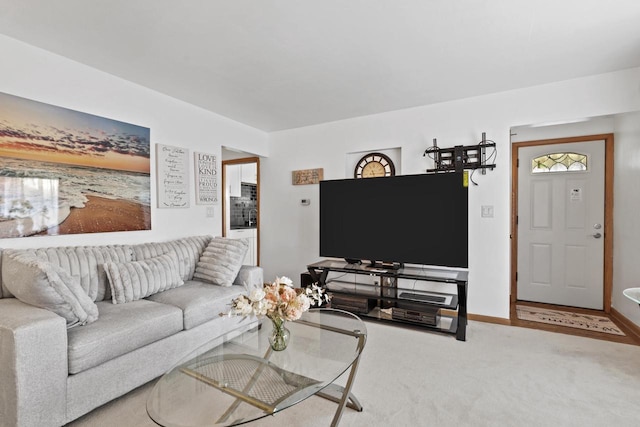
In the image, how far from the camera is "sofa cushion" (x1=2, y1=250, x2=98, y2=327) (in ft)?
5.84

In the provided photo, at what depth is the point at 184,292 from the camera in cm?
266

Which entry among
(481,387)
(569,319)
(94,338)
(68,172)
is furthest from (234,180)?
(569,319)

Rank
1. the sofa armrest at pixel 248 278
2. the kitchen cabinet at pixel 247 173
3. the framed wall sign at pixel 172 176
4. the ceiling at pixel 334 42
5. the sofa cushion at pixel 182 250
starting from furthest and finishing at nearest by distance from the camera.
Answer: the kitchen cabinet at pixel 247 173 → the framed wall sign at pixel 172 176 → the sofa armrest at pixel 248 278 → the sofa cushion at pixel 182 250 → the ceiling at pixel 334 42

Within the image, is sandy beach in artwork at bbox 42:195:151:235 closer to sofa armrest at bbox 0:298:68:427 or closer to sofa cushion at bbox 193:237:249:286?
sofa cushion at bbox 193:237:249:286

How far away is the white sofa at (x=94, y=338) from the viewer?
154 centimetres

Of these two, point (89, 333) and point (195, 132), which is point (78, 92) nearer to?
point (195, 132)

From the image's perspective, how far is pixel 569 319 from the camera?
3482mm

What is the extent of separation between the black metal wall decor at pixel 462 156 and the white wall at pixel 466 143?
3.6 inches

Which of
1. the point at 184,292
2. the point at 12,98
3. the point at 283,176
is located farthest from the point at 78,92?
the point at 283,176

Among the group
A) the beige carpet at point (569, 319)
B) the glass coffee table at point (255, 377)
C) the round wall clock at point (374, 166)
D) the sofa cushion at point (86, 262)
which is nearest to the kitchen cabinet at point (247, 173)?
the round wall clock at point (374, 166)

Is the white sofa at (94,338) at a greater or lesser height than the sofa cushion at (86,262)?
lesser

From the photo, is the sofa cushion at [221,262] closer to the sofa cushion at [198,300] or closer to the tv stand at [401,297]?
the sofa cushion at [198,300]

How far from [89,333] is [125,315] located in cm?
28

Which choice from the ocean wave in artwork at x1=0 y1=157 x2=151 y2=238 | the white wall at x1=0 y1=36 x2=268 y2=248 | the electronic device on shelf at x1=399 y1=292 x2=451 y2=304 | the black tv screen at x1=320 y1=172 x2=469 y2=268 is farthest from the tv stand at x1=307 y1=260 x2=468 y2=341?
the ocean wave in artwork at x1=0 y1=157 x2=151 y2=238
